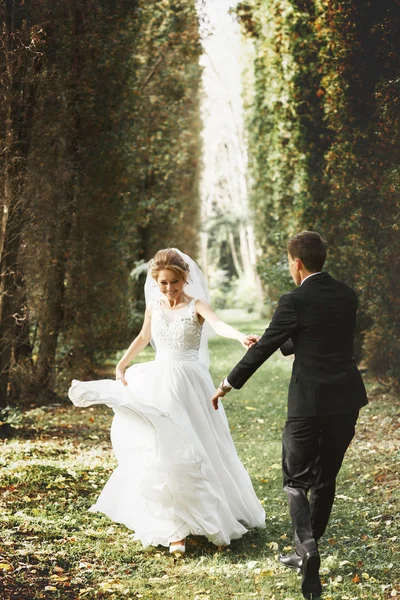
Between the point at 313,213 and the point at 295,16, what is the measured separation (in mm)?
3739

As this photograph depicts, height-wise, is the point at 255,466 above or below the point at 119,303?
below

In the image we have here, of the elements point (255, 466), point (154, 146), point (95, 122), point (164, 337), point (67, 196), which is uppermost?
point (154, 146)

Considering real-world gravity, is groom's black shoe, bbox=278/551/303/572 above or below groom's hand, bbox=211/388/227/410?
below

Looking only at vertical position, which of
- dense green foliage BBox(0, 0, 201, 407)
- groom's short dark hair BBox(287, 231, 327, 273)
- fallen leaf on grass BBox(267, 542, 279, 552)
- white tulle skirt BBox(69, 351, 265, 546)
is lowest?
fallen leaf on grass BBox(267, 542, 279, 552)

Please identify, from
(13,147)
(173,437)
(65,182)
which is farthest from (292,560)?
(65,182)

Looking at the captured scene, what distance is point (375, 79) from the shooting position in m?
11.4

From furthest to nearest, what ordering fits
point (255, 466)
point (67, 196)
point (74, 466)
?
point (67, 196) → point (255, 466) → point (74, 466)

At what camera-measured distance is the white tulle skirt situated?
216 inches

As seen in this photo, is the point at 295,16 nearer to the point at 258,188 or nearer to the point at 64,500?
the point at 64,500

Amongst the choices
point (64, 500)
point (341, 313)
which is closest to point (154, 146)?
point (64, 500)

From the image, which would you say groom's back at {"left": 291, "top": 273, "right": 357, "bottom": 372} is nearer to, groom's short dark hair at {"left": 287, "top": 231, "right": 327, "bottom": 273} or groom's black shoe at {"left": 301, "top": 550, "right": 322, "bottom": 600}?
groom's short dark hair at {"left": 287, "top": 231, "right": 327, "bottom": 273}

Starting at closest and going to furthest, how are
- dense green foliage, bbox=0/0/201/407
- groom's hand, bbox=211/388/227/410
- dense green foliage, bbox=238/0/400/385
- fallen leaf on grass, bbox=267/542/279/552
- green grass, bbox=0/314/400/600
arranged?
green grass, bbox=0/314/400/600
groom's hand, bbox=211/388/227/410
fallen leaf on grass, bbox=267/542/279/552
dense green foliage, bbox=0/0/201/407
dense green foliage, bbox=238/0/400/385

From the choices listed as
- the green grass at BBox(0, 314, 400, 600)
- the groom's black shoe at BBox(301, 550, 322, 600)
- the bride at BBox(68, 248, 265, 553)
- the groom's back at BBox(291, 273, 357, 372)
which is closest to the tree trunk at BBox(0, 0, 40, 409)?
the green grass at BBox(0, 314, 400, 600)

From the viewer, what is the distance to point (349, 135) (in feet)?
40.6
